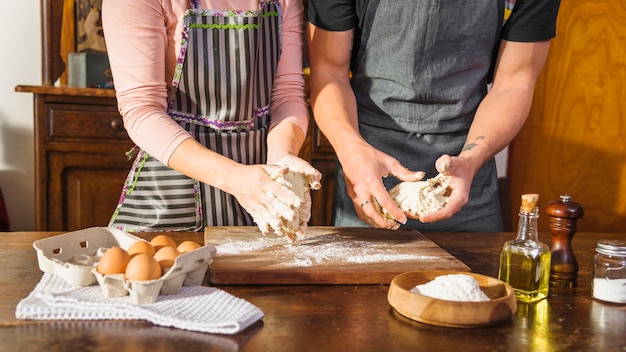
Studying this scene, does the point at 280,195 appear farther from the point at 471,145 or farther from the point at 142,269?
the point at 471,145

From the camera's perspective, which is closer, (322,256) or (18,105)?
(322,256)

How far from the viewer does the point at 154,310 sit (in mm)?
1002

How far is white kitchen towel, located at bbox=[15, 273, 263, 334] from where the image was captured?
0.98 m

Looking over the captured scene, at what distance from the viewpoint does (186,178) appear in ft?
5.42

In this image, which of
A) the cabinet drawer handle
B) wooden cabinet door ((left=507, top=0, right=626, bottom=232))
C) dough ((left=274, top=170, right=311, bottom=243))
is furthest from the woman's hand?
wooden cabinet door ((left=507, top=0, right=626, bottom=232))

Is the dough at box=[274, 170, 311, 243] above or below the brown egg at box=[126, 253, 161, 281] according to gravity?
above

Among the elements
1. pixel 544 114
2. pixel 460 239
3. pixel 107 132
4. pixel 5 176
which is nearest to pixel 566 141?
pixel 544 114

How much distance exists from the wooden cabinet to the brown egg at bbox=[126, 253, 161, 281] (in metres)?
2.00

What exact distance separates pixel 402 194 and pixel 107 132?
1.81 m

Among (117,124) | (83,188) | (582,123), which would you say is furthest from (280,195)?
(582,123)

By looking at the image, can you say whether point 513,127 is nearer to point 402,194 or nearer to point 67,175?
point 402,194

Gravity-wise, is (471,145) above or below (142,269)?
above

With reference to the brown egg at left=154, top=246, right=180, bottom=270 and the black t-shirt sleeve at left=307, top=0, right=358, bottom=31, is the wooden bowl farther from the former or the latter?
the black t-shirt sleeve at left=307, top=0, right=358, bottom=31

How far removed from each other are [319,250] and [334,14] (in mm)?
637
